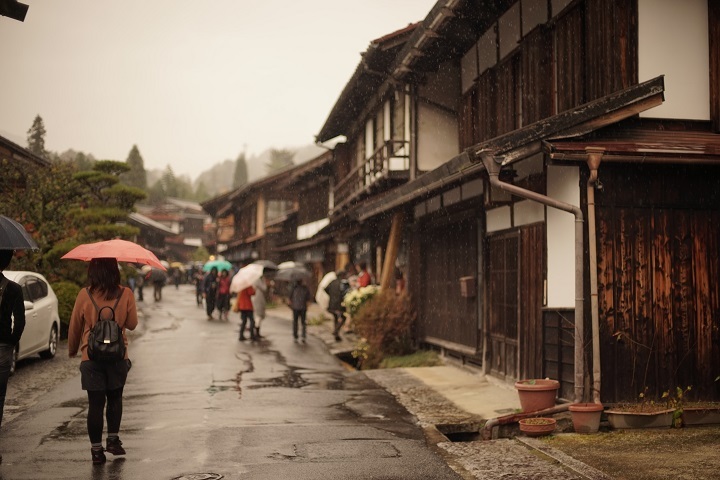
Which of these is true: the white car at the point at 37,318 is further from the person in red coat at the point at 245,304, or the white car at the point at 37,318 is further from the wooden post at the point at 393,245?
the wooden post at the point at 393,245

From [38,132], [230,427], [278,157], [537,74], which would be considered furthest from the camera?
[278,157]

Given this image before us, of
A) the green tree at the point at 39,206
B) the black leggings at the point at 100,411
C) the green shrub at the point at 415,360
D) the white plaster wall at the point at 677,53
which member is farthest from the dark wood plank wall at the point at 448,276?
the green tree at the point at 39,206

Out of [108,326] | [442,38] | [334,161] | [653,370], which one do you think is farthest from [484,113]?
[334,161]

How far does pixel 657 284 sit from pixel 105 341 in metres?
5.95

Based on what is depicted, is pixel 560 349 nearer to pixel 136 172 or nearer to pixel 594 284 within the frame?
pixel 594 284

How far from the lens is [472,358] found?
14.0 m

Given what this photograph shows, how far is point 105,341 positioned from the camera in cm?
696

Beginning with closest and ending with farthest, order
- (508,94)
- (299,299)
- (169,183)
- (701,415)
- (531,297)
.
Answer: (701,415)
(531,297)
(508,94)
(299,299)
(169,183)

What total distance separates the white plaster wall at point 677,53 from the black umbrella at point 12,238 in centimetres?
676

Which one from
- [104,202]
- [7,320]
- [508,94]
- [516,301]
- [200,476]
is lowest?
[200,476]

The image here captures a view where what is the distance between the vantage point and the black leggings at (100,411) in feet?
23.0

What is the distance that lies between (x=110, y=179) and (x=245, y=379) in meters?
17.8

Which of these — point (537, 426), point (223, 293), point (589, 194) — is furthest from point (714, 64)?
point (223, 293)

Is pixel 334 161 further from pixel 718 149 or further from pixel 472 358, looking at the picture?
pixel 718 149
